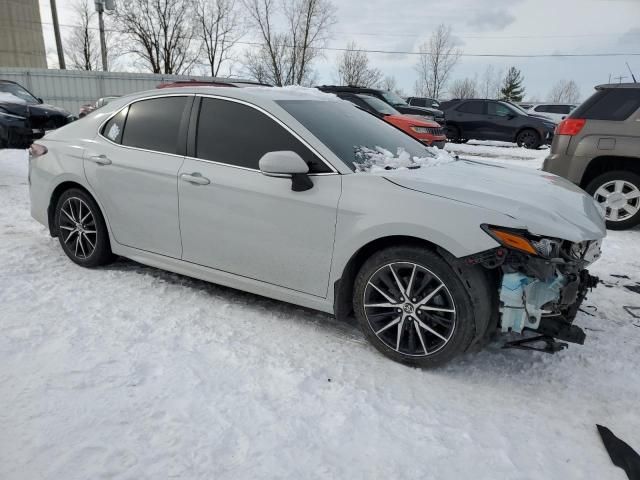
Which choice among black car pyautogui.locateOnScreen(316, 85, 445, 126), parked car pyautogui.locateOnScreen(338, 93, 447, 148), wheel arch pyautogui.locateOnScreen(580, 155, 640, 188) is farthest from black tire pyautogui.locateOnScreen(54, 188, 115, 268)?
black car pyautogui.locateOnScreen(316, 85, 445, 126)

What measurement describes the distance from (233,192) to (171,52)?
40705mm

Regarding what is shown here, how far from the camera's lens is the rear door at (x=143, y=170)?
3785mm

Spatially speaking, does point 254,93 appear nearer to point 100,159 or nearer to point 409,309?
point 100,159

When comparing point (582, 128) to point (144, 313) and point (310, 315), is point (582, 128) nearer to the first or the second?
point (310, 315)

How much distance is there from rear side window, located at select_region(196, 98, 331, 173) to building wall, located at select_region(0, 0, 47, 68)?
2281 inches

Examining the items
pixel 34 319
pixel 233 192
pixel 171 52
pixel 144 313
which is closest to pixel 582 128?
pixel 233 192

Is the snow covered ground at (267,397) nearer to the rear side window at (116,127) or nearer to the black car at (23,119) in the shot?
the rear side window at (116,127)

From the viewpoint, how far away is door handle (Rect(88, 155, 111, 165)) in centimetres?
409

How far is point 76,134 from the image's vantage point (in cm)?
444

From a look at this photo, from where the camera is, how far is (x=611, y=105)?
6289 millimetres

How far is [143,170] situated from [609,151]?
5.44m

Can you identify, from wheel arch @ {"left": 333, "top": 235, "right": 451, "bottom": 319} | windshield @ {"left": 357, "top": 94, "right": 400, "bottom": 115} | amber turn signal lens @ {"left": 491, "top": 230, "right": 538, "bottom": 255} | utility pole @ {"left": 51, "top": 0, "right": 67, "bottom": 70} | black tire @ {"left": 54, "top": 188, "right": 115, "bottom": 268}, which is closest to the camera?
amber turn signal lens @ {"left": 491, "top": 230, "right": 538, "bottom": 255}

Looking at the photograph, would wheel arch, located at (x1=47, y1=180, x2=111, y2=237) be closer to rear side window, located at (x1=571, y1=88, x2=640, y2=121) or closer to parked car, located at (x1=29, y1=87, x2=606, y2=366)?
parked car, located at (x1=29, y1=87, x2=606, y2=366)

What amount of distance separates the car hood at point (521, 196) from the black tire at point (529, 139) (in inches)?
568
